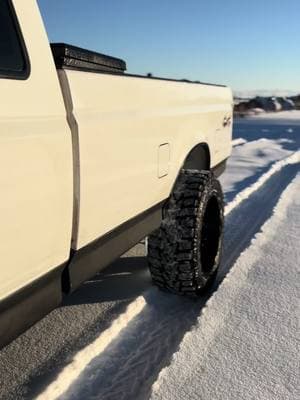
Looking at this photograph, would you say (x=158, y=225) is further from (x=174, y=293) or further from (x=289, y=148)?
(x=289, y=148)

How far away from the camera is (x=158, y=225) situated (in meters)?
2.80

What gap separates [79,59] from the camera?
81.8 inches

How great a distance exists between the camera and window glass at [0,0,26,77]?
1.56 meters

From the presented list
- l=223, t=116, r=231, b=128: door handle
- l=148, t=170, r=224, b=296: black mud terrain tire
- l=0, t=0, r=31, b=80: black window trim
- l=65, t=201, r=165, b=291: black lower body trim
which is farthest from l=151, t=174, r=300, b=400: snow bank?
l=0, t=0, r=31, b=80: black window trim

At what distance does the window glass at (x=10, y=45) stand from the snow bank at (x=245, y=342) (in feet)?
4.89

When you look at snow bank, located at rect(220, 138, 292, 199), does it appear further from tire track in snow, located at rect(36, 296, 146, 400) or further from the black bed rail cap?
the black bed rail cap

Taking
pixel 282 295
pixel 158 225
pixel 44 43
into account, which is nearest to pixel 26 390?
pixel 158 225

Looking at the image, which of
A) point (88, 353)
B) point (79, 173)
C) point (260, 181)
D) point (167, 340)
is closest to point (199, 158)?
point (167, 340)

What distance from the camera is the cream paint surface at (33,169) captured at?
4.78ft

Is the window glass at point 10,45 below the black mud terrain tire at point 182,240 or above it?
above

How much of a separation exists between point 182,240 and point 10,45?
165 centimetres

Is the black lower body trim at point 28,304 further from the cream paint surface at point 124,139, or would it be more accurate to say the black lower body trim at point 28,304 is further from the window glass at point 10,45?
the window glass at point 10,45

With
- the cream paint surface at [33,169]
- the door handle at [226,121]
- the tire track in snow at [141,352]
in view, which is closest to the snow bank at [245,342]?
the tire track in snow at [141,352]

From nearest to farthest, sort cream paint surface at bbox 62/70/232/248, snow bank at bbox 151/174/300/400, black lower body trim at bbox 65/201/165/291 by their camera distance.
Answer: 1. cream paint surface at bbox 62/70/232/248
2. black lower body trim at bbox 65/201/165/291
3. snow bank at bbox 151/174/300/400
